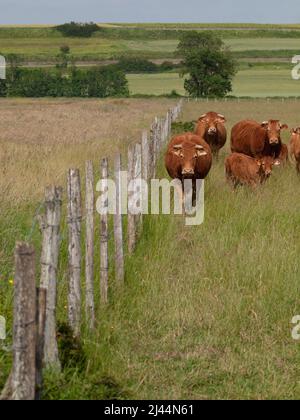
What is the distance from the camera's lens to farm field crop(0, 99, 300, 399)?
6.46m

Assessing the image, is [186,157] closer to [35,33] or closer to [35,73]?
[35,73]

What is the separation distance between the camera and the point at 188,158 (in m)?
14.2

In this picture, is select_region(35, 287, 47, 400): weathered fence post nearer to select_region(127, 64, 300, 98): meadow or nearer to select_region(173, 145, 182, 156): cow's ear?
select_region(173, 145, 182, 156): cow's ear

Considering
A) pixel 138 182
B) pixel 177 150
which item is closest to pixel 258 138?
pixel 177 150

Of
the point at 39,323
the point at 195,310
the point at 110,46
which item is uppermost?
the point at 39,323

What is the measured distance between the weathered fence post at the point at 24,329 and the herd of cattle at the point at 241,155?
9.24 m

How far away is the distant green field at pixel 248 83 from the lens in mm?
96062

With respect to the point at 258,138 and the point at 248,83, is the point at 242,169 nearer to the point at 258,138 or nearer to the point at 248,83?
the point at 258,138

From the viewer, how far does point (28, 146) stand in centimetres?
2002

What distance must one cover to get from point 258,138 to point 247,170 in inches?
128

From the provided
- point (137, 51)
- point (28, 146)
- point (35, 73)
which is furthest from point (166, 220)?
point (137, 51)

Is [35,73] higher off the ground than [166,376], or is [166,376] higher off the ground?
[166,376]

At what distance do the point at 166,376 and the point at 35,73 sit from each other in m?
110

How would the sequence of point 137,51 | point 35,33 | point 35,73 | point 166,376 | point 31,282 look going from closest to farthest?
point 31,282 → point 166,376 → point 35,73 → point 137,51 → point 35,33
